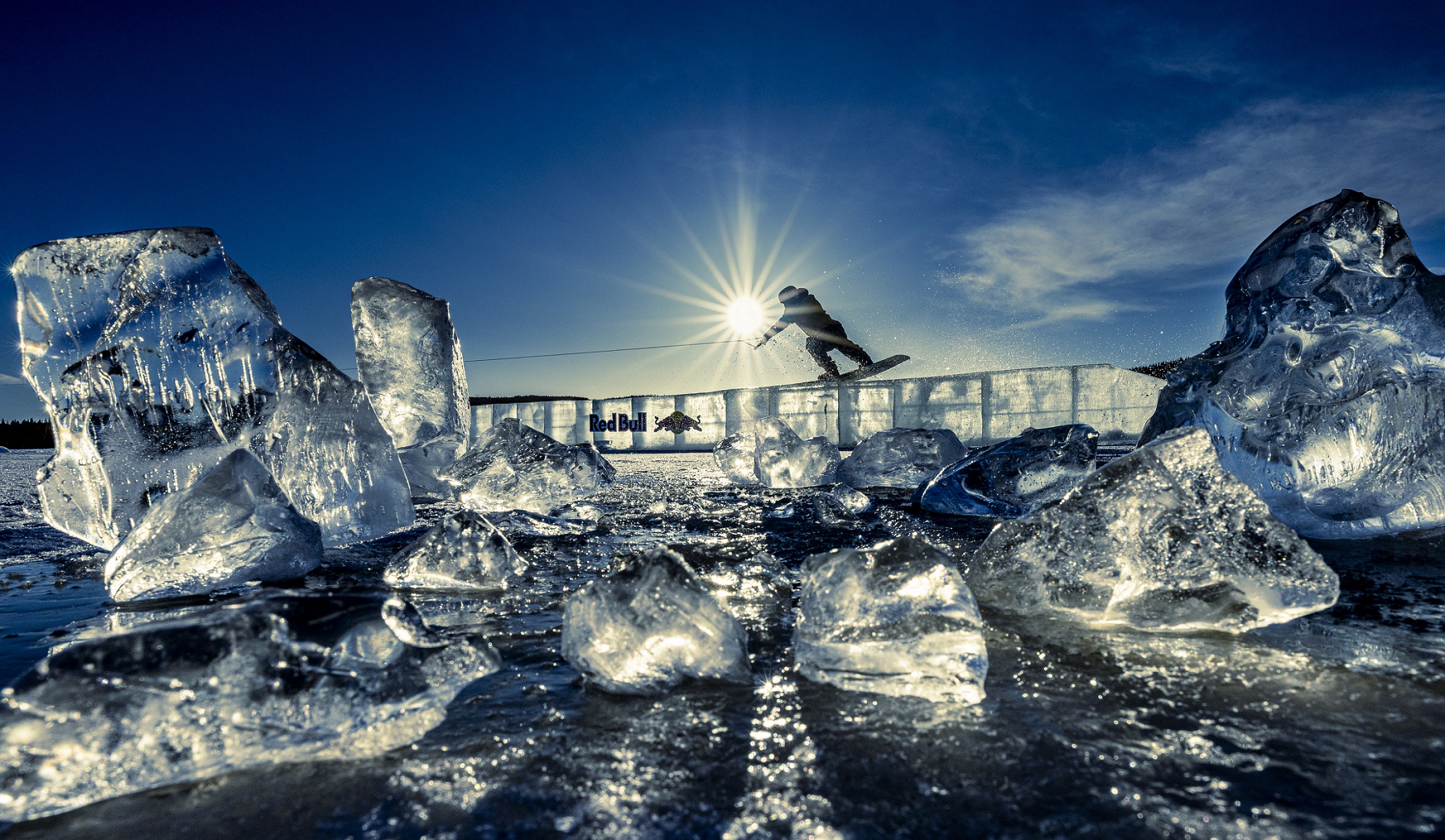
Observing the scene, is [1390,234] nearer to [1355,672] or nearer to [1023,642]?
[1355,672]

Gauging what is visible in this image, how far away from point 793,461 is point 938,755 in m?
3.75

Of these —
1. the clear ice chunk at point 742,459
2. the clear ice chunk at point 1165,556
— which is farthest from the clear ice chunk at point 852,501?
the clear ice chunk at point 742,459

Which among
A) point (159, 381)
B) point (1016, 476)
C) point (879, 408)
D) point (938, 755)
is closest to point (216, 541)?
point (159, 381)

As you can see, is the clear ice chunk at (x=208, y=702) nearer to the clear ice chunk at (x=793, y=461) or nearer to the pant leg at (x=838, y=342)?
the clear ice chunk at (x=793, y=461)

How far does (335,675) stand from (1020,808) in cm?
79

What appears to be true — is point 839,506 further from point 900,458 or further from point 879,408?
point 879,408

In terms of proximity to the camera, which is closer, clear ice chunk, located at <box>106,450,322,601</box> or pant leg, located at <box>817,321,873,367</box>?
clear ice chunk, located at <box>106,450,322,601</box>

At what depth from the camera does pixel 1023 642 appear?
3.51ft

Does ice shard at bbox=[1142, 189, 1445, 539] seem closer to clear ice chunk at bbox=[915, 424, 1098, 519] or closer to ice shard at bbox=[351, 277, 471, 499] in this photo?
clear ice chunk at bbox=[915, 424, 1098, 519]

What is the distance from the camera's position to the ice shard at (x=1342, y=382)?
1.91 m

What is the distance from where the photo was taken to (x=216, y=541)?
5.27 ft

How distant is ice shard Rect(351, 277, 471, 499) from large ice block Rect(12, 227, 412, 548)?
5.36 ft

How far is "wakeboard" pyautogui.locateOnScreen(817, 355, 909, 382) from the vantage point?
15.9 meters

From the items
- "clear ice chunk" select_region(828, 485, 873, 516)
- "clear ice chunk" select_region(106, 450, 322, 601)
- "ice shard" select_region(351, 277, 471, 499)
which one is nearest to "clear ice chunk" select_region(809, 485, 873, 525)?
"clear ice chunk" select_region(828, 485, 873, 516)
